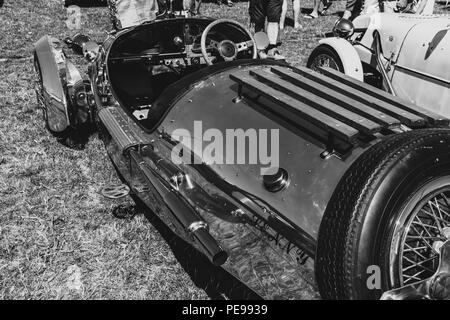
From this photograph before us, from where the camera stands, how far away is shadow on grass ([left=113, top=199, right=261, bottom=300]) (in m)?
2.62

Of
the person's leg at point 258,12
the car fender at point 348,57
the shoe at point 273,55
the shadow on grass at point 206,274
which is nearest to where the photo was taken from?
the shadow on grass at point 206,274

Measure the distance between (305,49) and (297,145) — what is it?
6.01 metres

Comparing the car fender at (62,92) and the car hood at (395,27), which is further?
the car hood at (395,27)

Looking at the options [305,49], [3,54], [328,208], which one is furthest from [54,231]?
[305,49]

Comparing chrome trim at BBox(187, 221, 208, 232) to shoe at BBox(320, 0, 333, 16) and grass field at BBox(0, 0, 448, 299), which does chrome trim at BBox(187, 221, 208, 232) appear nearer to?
grass field at BBox(0, 0, 448, 299)

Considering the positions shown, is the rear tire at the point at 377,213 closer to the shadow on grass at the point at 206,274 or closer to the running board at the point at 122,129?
the shadow on grass at the point at 206,274

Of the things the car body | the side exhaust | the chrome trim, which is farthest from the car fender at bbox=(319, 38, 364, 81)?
the chrome trim

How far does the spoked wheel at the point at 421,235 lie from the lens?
1703 millimetres

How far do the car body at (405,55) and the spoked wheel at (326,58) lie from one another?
22 mm

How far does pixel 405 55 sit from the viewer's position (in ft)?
15.4

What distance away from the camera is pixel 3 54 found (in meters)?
6.80

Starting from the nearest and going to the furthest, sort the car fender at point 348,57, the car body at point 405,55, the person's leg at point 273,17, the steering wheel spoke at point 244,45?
the steering wheel spoke at point 244,45 → the car body at point 405,55 → the car fender at point 348,57 → the person's leg at point 273,17

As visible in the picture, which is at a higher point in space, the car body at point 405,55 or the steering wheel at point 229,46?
the steering wheel at point 229,46

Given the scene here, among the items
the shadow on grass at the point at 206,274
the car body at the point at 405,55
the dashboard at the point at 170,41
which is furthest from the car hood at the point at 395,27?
the shadow on grass at the point at 206,274
